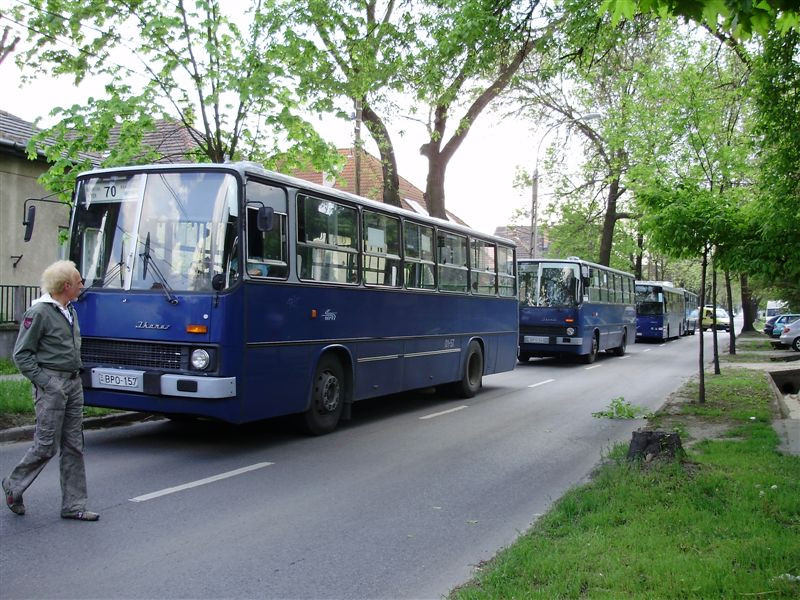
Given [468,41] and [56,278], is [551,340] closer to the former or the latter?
[468,41]

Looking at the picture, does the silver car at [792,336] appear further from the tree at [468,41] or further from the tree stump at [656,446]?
the tree stump at [656,446]

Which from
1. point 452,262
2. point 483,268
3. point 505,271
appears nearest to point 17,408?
point 452,262

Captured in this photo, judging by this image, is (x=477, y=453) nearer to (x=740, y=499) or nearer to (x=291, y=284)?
(x=291, y=284)

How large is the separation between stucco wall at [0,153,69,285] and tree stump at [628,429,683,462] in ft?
51.4

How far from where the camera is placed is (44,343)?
575 centimetres

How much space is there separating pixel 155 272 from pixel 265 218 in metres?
1.38

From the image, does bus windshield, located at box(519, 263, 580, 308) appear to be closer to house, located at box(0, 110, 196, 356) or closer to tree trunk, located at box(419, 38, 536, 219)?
tree trunk, located at box(419, 38, 536, 219)

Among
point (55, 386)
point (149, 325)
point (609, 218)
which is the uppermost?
point (609, 218)

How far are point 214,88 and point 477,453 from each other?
7.18 meters

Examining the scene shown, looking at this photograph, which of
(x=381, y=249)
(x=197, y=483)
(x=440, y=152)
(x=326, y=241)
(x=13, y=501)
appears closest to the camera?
(x=13, y=501)

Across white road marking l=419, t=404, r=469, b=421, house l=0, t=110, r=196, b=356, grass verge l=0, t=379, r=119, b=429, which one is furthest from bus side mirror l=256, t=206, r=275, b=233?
house l=0, t=110, r=196, b=356

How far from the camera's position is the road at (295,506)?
190 inches

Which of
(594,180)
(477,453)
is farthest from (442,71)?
(594,180)

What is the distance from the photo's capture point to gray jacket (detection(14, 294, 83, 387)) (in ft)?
18.6
